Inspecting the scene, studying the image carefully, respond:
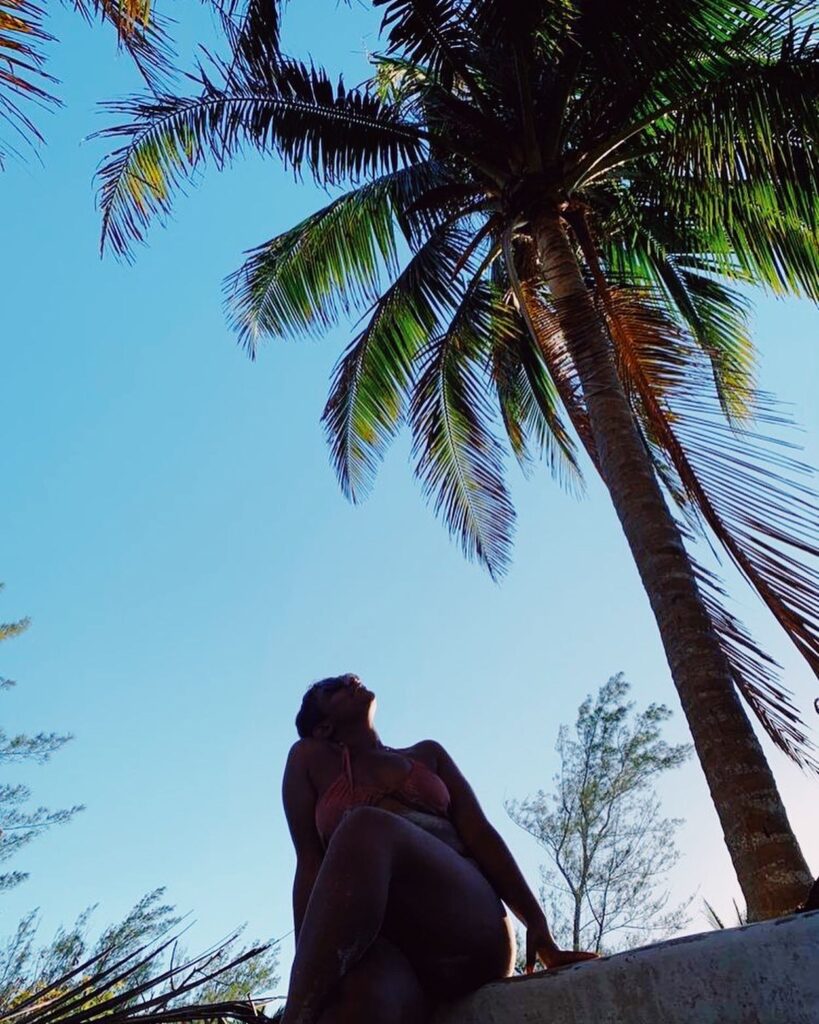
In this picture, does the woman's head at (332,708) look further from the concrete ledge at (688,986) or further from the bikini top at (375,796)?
the concrete ledge at (688,986)

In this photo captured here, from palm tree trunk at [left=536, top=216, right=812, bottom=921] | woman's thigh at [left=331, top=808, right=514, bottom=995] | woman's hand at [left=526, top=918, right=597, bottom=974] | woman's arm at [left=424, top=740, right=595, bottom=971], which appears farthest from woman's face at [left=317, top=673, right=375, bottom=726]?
palm tree trunk at [left=536, top=216, right=812, bottom=921]

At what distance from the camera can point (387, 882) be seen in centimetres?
178

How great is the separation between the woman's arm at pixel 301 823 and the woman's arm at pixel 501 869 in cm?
37

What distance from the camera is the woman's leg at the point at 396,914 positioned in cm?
172

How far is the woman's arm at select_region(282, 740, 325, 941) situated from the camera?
7.07ft

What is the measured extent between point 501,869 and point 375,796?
0.36 meters

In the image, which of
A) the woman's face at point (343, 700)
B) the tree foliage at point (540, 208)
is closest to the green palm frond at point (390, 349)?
the tree foliage at point (540, 208)

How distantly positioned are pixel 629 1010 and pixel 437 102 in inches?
236

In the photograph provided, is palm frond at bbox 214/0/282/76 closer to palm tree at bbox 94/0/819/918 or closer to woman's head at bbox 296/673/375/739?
palm tree at bbox 94/0/819/918

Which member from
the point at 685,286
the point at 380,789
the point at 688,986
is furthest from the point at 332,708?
the point at 685,286

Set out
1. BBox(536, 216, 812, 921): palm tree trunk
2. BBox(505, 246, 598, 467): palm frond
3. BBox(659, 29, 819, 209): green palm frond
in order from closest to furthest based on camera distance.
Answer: BBox(536, 216, 812, 921): palm tree trunk < BBox(659, 29, 819, 209): green palm frond < BBox(505, 246, 598, 467): palm frond

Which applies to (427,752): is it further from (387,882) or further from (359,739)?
(387,882)

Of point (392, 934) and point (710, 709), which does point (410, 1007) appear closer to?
point (392, 934)

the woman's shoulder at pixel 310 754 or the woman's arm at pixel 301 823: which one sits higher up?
the woman's shoulder at pixel 310 754
